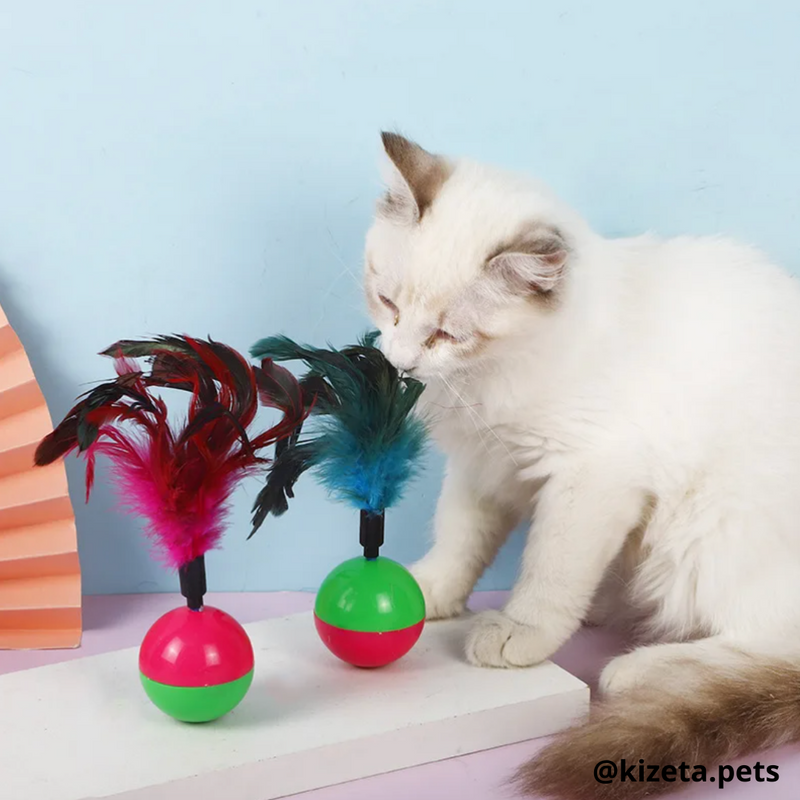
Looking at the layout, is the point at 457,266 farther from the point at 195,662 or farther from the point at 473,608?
the point at 473,608

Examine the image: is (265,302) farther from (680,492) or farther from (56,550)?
(680,492)

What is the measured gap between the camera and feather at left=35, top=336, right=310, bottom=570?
3.40ft

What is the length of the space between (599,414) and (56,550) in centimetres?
85

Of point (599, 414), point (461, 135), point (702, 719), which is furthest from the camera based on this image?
point (461, 135)

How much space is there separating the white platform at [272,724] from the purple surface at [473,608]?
17 mm

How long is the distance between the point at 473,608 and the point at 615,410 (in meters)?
0.52

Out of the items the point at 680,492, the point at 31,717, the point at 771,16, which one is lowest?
the point at 31,717

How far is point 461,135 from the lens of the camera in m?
1.61

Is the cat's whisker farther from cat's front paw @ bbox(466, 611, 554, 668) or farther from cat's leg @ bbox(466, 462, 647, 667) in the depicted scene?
cat's front paw @ bbox(466, 611, 554, 668)

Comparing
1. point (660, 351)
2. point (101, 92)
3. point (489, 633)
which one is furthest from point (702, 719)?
point (101, 92)

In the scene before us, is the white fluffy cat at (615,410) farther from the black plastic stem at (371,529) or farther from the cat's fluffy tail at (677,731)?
the black plastic stem at (371,529)

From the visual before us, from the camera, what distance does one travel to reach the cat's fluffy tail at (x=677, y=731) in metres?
1.05

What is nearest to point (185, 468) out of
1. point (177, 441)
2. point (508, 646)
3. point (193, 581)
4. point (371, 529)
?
point (177, 441)

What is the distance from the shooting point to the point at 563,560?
132cm
